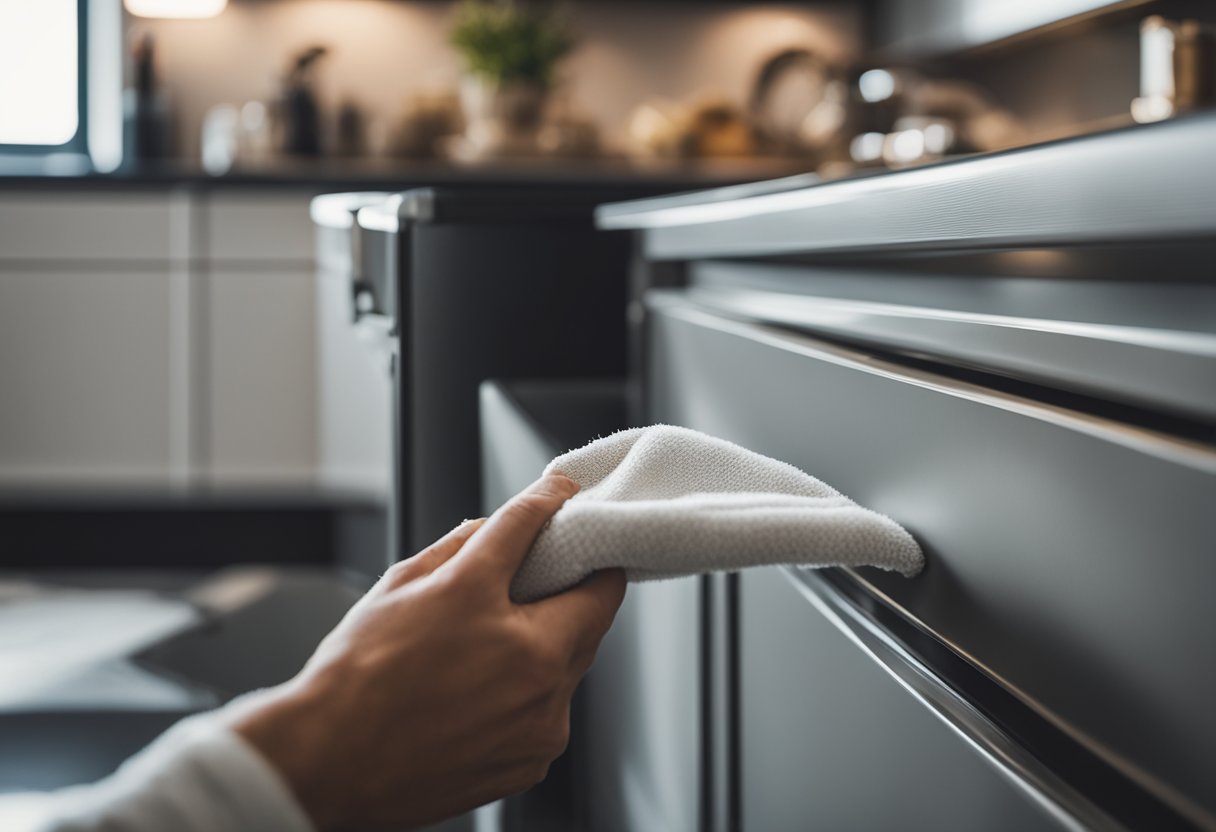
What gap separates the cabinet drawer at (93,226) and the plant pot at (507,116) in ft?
2.30

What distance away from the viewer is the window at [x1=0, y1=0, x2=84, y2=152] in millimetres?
3154

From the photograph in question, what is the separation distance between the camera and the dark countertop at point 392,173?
2582mm

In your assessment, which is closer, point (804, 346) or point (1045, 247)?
point (1045, 247)

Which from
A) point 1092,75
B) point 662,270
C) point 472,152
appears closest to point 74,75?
point 472,152

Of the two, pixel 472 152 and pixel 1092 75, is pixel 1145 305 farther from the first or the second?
pixel 472 152

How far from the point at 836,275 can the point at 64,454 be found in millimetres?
2441

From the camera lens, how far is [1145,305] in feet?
0.97

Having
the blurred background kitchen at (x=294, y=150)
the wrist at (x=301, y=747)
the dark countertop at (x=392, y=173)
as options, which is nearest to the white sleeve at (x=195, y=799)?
the wrist at (x=301, y=747)

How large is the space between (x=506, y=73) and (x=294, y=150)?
1.75 ft

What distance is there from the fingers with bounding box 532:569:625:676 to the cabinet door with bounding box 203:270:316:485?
234 centimetres

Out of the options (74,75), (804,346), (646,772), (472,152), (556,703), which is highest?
(74,75)

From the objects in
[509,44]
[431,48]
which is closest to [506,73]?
[509,44]

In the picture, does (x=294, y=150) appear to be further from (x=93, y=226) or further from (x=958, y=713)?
(x=958, y=713)

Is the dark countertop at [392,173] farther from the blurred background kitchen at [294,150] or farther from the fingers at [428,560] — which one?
the fingers at [428,560]
